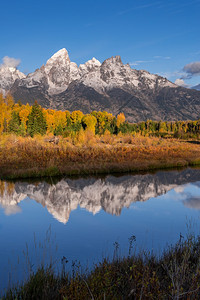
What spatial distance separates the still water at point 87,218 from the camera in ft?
25.4

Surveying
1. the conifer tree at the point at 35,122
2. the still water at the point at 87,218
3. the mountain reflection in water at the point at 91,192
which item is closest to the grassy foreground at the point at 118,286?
the still water at the point at 87,218

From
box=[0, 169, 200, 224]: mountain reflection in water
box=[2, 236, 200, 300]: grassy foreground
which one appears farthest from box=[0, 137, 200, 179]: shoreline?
box=[2, 236, 200, 300]: grassy foreground

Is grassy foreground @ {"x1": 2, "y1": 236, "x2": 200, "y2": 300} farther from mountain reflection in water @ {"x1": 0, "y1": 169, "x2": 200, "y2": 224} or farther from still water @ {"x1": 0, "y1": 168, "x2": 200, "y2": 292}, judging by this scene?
mountain reflection in water @ {"x1": 0, "y1": 169, "x2": 200, "y2": 224}

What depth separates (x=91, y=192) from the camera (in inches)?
606

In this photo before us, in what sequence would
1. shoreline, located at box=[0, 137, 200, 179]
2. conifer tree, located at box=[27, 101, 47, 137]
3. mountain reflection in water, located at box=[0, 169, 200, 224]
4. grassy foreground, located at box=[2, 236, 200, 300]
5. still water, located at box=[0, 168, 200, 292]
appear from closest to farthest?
grassy foreground, located at box=[2, 236, 200, 300] < still water, located at box=[0, 168, 200, 292] < mountain reflection in water, located at box=[0, 169, 200, 224] < shoreline, located at box=[0, 137, 200, 179] < conifer tree, located at box=[27, 101, 47, 137]

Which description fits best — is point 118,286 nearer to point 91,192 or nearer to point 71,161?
point 91,192

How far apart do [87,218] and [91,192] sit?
4168 mm

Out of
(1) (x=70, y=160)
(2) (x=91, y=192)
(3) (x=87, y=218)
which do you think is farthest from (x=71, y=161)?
(3) (x=87, y=218)

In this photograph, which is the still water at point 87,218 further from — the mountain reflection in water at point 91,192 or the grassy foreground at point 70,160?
the grassy foreground at point 70,160

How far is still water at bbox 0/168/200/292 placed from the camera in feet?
25.4

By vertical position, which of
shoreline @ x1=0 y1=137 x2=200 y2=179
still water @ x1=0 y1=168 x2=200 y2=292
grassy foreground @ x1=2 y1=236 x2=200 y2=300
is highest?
shoreline @ x1=0 y1=137 x2=200 y2=179

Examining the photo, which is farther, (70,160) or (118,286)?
(70,160)

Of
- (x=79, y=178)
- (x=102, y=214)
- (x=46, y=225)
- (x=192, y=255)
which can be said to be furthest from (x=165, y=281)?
(x=79, y=178)

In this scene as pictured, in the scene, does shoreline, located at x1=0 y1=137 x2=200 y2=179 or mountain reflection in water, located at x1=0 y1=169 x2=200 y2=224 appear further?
shoreline, located at x1=0 y1=137 x2=200 y2=179
